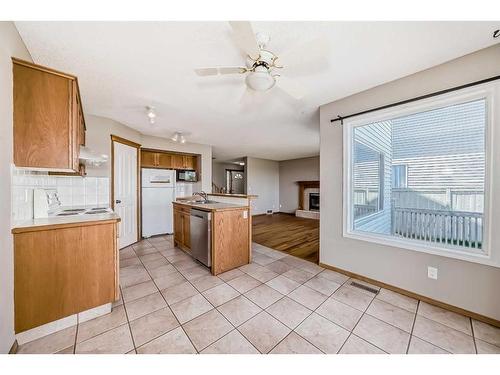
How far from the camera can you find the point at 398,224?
2105mm

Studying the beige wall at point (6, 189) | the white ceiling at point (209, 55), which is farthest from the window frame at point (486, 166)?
the beige wall at point (6, 189)

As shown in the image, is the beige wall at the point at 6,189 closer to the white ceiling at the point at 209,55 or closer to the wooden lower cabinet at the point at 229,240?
the white ceiling at the point at 209,55

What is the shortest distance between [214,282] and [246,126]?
2.79 metres

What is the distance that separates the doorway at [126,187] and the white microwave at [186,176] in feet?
3.51

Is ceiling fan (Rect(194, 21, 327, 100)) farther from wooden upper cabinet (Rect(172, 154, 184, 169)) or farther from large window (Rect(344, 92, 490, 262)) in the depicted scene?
wooden upper cabinet (Rect(172, 154, 184, 169))

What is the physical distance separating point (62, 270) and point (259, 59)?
2.30 meters

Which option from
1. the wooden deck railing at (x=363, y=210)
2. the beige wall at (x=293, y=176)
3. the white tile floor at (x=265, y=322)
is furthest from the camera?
the beige wall at (x=293, y=176)

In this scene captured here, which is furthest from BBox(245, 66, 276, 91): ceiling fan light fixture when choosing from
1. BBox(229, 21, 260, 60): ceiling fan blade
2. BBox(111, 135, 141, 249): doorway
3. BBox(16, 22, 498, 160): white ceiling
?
BBox(111, 135, 141, 249): doorway

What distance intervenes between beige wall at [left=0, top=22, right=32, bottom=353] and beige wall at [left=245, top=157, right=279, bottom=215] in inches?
240

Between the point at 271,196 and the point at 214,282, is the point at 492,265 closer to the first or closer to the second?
the point at 214,282

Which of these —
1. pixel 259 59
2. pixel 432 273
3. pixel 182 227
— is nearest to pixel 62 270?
pixel 182 227

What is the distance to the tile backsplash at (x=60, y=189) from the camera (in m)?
1.48

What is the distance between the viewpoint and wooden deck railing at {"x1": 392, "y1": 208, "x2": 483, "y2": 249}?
166 centimetres
